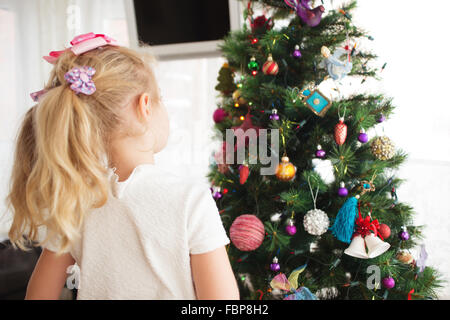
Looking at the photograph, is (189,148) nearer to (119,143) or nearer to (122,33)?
(122,33)

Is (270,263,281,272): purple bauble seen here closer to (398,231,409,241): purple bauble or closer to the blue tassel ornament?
the blue tassel ornament

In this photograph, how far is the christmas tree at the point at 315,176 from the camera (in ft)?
3.19

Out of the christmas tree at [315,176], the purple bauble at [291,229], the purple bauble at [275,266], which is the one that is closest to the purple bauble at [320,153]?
the christmas tree at [315,176]

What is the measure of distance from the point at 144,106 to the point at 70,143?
161 mm

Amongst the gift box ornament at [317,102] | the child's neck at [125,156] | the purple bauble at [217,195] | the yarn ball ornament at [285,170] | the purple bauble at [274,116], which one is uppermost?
the gift box ornament at [317,102]

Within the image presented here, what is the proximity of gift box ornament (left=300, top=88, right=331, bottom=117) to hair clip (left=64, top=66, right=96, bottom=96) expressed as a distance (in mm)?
557

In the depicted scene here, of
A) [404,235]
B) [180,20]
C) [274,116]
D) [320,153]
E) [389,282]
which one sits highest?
[180,20]

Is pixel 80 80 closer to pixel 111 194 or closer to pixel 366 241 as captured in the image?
pixel 111 194

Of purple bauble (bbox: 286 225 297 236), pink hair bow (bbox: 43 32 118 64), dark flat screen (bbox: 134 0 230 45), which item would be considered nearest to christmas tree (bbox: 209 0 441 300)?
purple bauble (bbox: 286 225 297 236)

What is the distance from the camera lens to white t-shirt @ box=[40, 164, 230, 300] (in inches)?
26.5

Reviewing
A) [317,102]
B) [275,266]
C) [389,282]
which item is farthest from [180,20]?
[389,282]

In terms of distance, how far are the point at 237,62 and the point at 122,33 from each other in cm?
110

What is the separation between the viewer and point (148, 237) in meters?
0.68

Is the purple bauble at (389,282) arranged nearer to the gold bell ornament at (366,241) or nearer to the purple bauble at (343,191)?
the gold bell ornament at (366,241)
